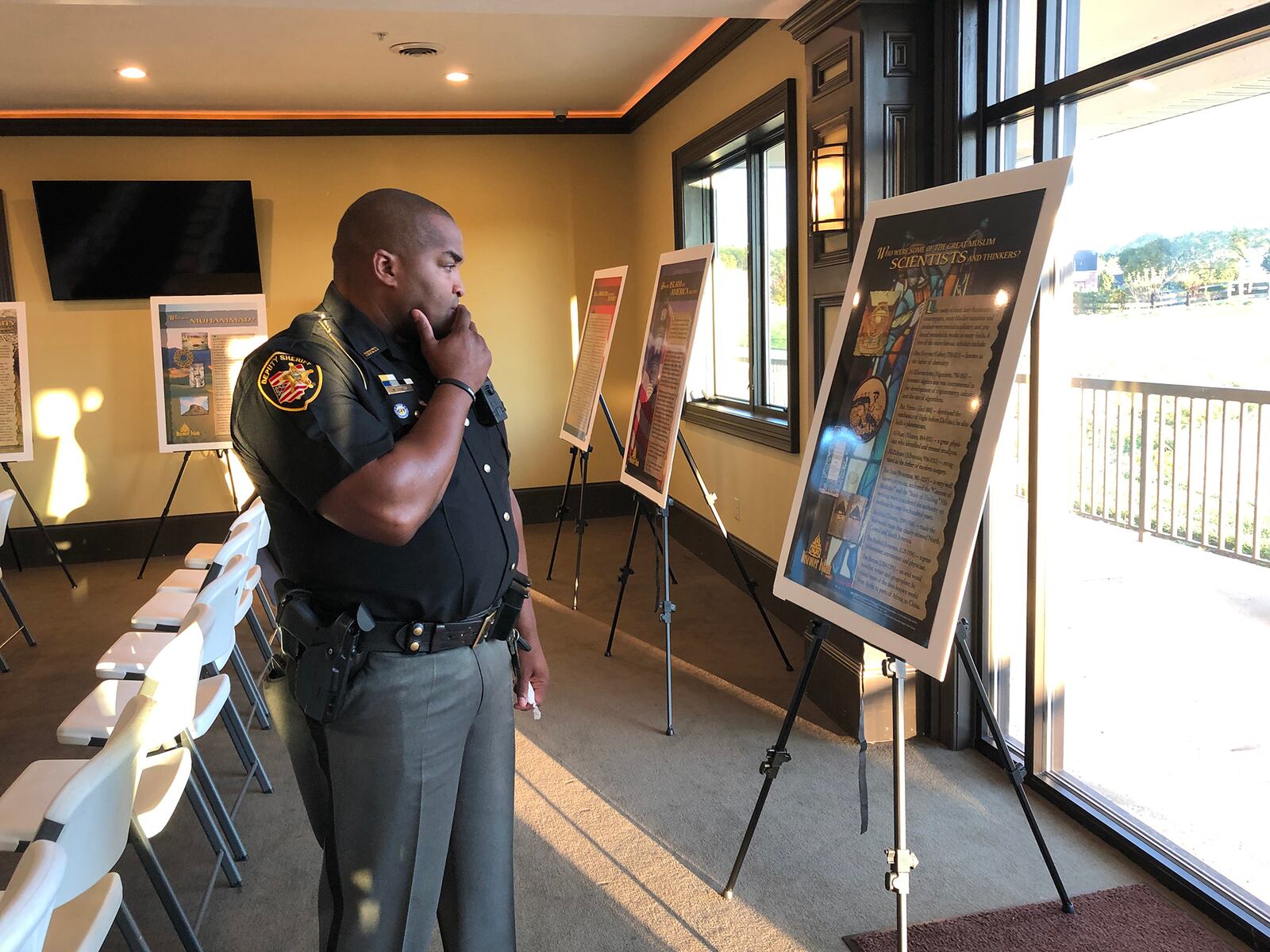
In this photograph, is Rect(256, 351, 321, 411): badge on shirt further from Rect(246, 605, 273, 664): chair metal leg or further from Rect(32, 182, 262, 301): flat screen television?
Rect(32, 182, 262, 301): flat screen television

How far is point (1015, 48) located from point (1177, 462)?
51.9 inches

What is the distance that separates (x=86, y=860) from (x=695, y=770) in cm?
195

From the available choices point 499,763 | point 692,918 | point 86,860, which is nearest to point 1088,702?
point 692,918

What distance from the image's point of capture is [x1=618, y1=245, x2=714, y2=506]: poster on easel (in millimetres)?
3631

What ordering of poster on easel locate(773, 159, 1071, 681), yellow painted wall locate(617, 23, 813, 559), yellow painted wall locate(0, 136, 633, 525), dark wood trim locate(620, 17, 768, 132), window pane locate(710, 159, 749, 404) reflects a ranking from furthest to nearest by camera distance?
yellow painted wall locate(0, 136, 633, 525) < window pane locate(710, 159, 749, 404) < dark wood trim locate(620, 17, 768, 132) < yellow painted wall locate(617, 23, 813, 559) < poster on easel locate(773, 159, 1071, 681)

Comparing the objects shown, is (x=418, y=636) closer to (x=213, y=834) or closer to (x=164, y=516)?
(x=213, y=834)

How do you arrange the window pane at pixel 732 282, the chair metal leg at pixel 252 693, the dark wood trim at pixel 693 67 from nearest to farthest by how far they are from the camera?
the chair metal leg at pixel 252 693
the dark wood trim at pixel 693 67
the window pane at pixel 732 282

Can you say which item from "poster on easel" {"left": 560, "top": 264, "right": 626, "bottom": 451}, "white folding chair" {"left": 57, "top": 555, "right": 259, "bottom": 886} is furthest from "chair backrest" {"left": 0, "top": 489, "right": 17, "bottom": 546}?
"poster on easel" {"left": 560, "top": 264, "right": 626, "bottom": 451}

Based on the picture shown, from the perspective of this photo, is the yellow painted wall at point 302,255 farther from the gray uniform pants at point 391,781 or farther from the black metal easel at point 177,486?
the gray uniform pants at point 391,781

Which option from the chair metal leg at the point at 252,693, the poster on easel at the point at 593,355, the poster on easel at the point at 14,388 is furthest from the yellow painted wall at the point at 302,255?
the chair metal leg at the point at 252,693

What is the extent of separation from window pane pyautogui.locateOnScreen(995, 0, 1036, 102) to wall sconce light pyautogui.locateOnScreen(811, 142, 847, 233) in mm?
512

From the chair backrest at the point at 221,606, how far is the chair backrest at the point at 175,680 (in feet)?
0.24

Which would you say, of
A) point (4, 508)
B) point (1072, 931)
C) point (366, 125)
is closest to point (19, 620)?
point (4, 508)

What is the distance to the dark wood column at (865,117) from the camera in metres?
3.05
